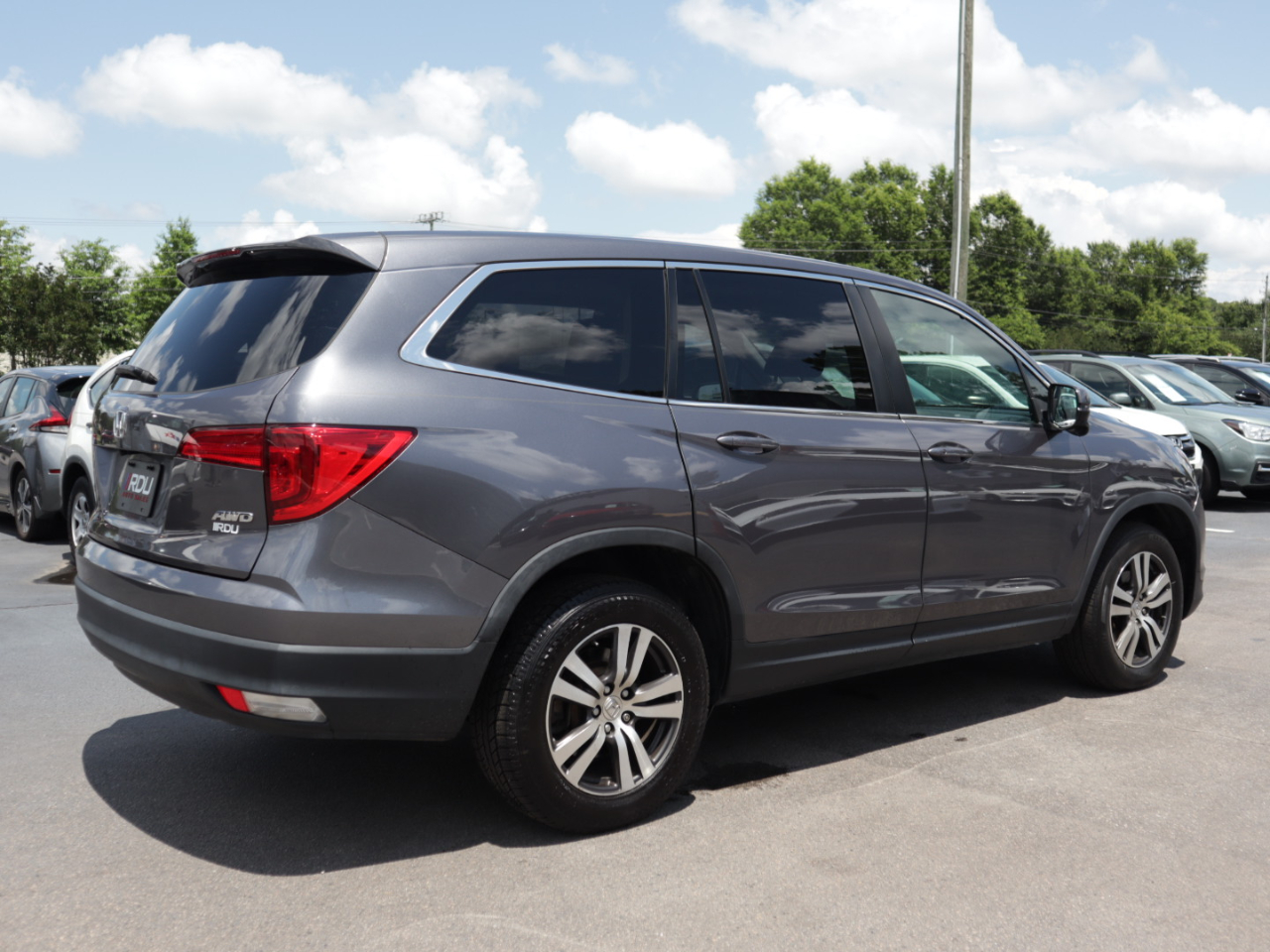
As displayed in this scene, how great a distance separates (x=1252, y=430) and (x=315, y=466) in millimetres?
12513

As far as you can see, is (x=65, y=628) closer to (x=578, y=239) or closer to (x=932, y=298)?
(x=578, y=239)

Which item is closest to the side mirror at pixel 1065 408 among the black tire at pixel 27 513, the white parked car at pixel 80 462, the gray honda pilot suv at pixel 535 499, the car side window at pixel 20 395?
the gray honda pilot suv at pixel 535 499

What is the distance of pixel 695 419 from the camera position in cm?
380

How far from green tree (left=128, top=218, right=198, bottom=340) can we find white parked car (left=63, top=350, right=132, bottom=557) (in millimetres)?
60486

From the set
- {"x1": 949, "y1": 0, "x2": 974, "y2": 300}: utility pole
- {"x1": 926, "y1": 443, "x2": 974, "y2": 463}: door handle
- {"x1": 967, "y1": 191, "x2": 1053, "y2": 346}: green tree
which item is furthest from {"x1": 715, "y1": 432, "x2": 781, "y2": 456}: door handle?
{"x1": 967, "y1": 191, "x2": 1053, "y2": 346}: green tree

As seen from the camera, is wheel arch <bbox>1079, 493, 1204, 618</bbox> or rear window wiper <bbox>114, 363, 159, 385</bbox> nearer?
rear window wiper <bbox>114, 363, 159, 385</bbox>

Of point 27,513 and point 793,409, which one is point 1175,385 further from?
point 27,513

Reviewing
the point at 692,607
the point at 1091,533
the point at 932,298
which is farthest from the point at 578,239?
the point at 1091,533

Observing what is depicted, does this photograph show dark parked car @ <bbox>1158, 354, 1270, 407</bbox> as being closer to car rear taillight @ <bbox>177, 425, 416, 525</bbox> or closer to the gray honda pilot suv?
the gray honda pilot suv

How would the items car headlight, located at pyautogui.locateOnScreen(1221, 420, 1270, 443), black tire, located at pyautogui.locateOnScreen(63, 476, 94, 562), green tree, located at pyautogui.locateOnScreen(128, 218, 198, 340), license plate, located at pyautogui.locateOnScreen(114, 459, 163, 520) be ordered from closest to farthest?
license plate, located at pyautogui.locateOnScreen(114, 459, 163, 520)
black tire, located at pyautogui.locateOnScreen(63, 476, 94, 562)
car headlight, located at pyautogui.locateOnScreen(1221, 420, 1270, 443)
green tree, located at pyautogui.locateOnScreen(128, 218, 198, 340)

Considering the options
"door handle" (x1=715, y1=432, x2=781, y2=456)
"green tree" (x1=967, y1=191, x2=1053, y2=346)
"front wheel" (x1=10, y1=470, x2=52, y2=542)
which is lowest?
"front wheel" (x1=10, y1=470, x2=52, y2=542)

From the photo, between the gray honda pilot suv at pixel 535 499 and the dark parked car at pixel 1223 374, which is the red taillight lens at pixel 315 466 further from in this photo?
the dark parked car at pixel 1223 374

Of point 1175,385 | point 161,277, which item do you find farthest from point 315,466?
point 161,277

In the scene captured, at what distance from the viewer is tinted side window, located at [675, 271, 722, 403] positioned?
3.86 meters
